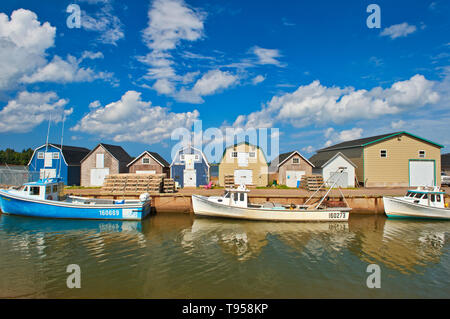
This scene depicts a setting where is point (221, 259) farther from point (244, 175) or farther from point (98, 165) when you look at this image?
point (98, 165)

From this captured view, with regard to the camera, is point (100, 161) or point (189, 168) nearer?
point (189, 168)

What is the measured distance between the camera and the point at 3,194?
66.9 feet

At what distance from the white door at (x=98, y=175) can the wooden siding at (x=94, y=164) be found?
0.43 m

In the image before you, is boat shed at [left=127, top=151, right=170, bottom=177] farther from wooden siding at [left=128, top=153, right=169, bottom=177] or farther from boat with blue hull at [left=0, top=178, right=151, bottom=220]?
boat with blue hull at [left=0, top=178, right=151, bottom=220]

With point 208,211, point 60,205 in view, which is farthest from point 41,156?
point 208,211

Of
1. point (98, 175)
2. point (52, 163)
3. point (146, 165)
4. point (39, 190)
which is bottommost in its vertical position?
point (39, 190)

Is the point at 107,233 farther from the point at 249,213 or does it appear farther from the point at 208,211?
the point at 249,213

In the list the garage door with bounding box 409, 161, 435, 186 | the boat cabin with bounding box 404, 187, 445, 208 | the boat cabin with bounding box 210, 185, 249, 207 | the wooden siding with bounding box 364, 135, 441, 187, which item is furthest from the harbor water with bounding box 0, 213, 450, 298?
the garage door with bounding box 409, 161, 435, 186

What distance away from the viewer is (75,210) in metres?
19.6

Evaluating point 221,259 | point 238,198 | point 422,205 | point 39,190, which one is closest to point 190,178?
point 238,198

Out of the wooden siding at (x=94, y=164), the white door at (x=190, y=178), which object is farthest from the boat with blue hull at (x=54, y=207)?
the wooden siding at (x=94, y=164)

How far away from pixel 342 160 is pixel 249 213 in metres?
18.3

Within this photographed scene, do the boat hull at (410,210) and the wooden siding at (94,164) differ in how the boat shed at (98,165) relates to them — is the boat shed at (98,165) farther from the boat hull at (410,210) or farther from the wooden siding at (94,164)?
the boat hull at (410,210)

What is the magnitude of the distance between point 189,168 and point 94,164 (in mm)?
12583
